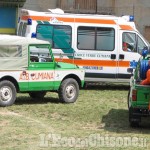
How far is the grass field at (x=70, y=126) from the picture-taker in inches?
392

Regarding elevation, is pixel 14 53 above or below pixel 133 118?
above

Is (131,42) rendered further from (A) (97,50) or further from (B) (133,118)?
(B) (133,118)

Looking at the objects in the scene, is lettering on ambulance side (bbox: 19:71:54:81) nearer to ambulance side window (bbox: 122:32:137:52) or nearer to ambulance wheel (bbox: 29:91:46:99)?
ambulance wheel (bbox: 29:91:46:99)

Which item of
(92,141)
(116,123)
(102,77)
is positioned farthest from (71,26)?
(92,141)

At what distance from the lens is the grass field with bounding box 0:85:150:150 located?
32.7 feet

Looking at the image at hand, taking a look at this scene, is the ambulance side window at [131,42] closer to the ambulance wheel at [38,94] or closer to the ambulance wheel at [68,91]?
the ambulance wheel at [68,91]

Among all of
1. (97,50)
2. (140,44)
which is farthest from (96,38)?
(140,44)

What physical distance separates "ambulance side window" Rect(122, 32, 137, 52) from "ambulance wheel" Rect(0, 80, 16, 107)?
5560 millimetres

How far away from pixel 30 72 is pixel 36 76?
0.20m

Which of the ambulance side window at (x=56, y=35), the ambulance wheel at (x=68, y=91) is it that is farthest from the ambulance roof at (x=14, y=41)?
the ambulance side window at (x=56, y=35)

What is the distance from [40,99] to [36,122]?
352cm

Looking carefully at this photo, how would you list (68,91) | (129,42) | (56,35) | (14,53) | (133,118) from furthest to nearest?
(129,42) → (56,35) → (68,91) → (14,53) → (133,118)

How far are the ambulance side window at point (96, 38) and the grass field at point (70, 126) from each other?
2.41 metres

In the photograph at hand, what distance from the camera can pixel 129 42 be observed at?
18281 millimetres
